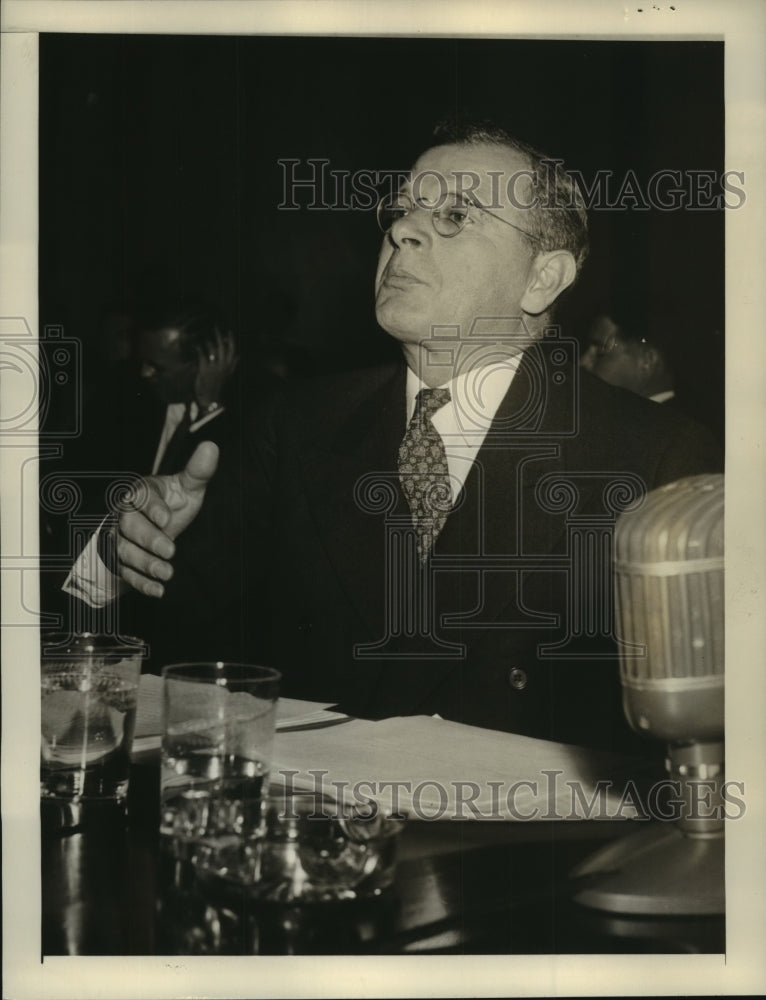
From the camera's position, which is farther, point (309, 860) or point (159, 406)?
point (159, 406)

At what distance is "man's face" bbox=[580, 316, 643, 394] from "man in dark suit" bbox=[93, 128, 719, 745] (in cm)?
1

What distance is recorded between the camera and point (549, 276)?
1323 millimetres

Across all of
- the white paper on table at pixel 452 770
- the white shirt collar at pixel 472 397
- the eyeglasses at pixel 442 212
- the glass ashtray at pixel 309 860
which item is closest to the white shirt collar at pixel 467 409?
the white shirt collar at pixel 472 397

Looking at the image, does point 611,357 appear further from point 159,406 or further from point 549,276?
point 159,406

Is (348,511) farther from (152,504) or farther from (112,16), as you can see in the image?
(112,16)

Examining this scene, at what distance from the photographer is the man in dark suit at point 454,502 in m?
1.33

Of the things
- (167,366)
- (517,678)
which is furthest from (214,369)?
(517,678)

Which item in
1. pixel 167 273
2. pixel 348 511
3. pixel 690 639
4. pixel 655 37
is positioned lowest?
pixel 690 639

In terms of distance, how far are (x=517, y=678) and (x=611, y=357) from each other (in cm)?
39

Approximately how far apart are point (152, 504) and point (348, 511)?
0.23 metres

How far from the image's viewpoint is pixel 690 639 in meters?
1.31

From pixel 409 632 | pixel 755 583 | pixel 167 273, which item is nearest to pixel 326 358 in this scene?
pixel 167 273

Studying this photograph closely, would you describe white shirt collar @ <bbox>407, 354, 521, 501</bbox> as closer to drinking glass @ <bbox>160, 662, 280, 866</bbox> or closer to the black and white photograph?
the black and white photograph

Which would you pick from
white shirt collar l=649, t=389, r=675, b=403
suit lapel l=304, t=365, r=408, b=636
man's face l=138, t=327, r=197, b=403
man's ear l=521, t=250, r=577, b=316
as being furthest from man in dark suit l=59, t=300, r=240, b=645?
white shirt collar l=649, t=389, r=675, b=403
